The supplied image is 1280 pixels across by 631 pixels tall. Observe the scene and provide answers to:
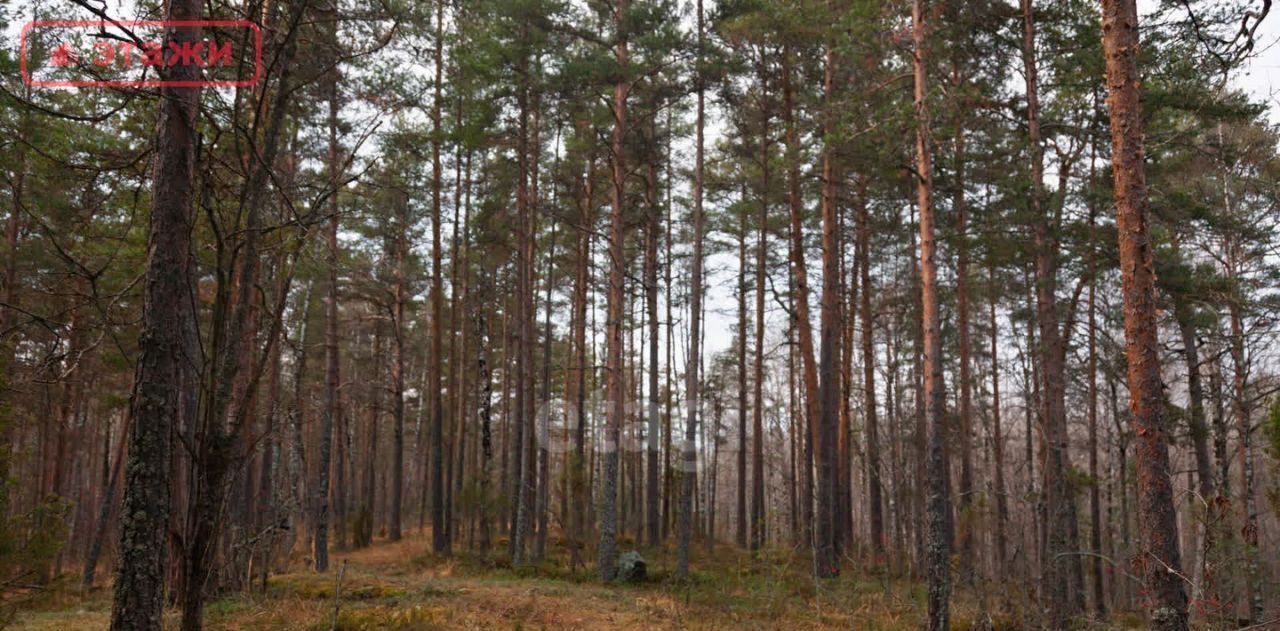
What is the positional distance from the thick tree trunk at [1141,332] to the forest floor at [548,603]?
9.51 ft

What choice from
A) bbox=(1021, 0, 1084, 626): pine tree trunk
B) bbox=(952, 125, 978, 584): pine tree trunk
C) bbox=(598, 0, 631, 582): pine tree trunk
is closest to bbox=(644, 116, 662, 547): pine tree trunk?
bbox=(598, 0, 631, 582): pine tree trunk

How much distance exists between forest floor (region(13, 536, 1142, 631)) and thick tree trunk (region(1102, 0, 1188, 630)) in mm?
2900

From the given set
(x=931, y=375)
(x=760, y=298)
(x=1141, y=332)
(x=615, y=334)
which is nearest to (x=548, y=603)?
(x=615, y=334)

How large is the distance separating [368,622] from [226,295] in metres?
5.54

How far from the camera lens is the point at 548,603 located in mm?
9734

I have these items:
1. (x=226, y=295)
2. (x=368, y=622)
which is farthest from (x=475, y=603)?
(x=226, y=295)

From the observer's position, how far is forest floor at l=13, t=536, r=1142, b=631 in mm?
7969

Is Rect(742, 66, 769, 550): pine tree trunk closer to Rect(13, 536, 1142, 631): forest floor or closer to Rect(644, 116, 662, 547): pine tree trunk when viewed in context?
Rect(644, 116, 662, 547): pine tree trunk

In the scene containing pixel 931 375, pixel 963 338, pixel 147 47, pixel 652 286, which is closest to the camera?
pixel 147 47

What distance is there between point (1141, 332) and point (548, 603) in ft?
25.4

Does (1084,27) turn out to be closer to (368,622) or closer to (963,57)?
(963,57)

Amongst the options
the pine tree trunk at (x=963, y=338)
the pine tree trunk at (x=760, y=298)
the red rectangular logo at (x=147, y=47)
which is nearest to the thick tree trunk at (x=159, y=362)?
the red rectangular logo at (x=147, y=47)

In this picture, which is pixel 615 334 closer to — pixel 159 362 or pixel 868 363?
pixel 868 363

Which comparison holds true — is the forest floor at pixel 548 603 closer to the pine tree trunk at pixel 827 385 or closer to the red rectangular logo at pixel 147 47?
the pine tree trunk at pixel 827 385
